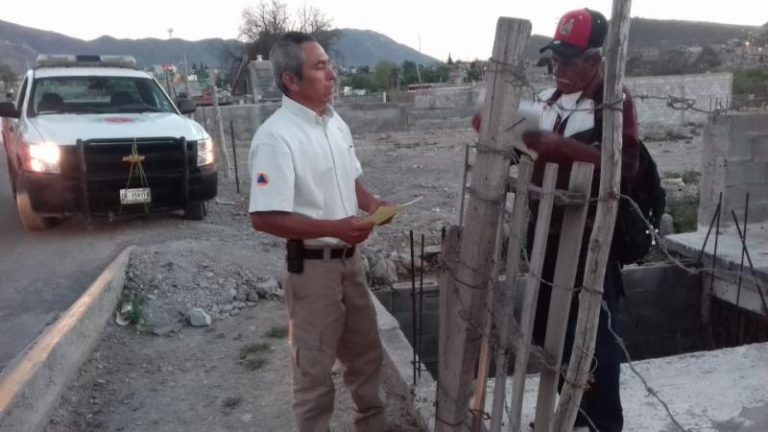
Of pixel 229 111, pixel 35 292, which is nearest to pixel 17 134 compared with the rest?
pixel 35 292

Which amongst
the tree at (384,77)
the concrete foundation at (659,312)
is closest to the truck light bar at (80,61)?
the concrete foundation at (659,312)

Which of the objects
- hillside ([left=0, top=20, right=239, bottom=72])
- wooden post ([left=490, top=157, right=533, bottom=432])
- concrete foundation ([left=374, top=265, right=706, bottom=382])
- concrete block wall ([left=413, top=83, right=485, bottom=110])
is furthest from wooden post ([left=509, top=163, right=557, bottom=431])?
hillside ([left=0, top=20, right=239, bottom=72])

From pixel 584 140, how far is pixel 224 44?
5254 cm

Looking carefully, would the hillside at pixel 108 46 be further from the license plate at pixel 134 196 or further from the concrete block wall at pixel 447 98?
the license plate at pixel 134 196

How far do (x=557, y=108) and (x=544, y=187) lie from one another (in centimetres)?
73

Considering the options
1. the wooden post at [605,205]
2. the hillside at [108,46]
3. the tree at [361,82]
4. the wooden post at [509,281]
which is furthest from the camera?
the hillside at [108,46]

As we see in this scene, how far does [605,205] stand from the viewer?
1997 mm

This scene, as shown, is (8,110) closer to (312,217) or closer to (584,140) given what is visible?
(312,217)

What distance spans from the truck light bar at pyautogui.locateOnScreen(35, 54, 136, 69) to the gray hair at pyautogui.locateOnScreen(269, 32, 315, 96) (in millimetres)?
6898

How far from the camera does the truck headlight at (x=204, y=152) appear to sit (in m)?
7.35

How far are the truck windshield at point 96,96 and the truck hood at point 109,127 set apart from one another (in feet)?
0.79

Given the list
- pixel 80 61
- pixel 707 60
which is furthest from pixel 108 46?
pixel 80 61

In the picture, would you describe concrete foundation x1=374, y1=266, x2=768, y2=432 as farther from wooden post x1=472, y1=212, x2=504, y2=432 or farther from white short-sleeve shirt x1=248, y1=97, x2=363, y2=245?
white short-sleeve shirt x1=248, y1=97, x2=363, y2=245

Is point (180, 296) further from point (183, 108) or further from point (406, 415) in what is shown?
point (183, 108)
